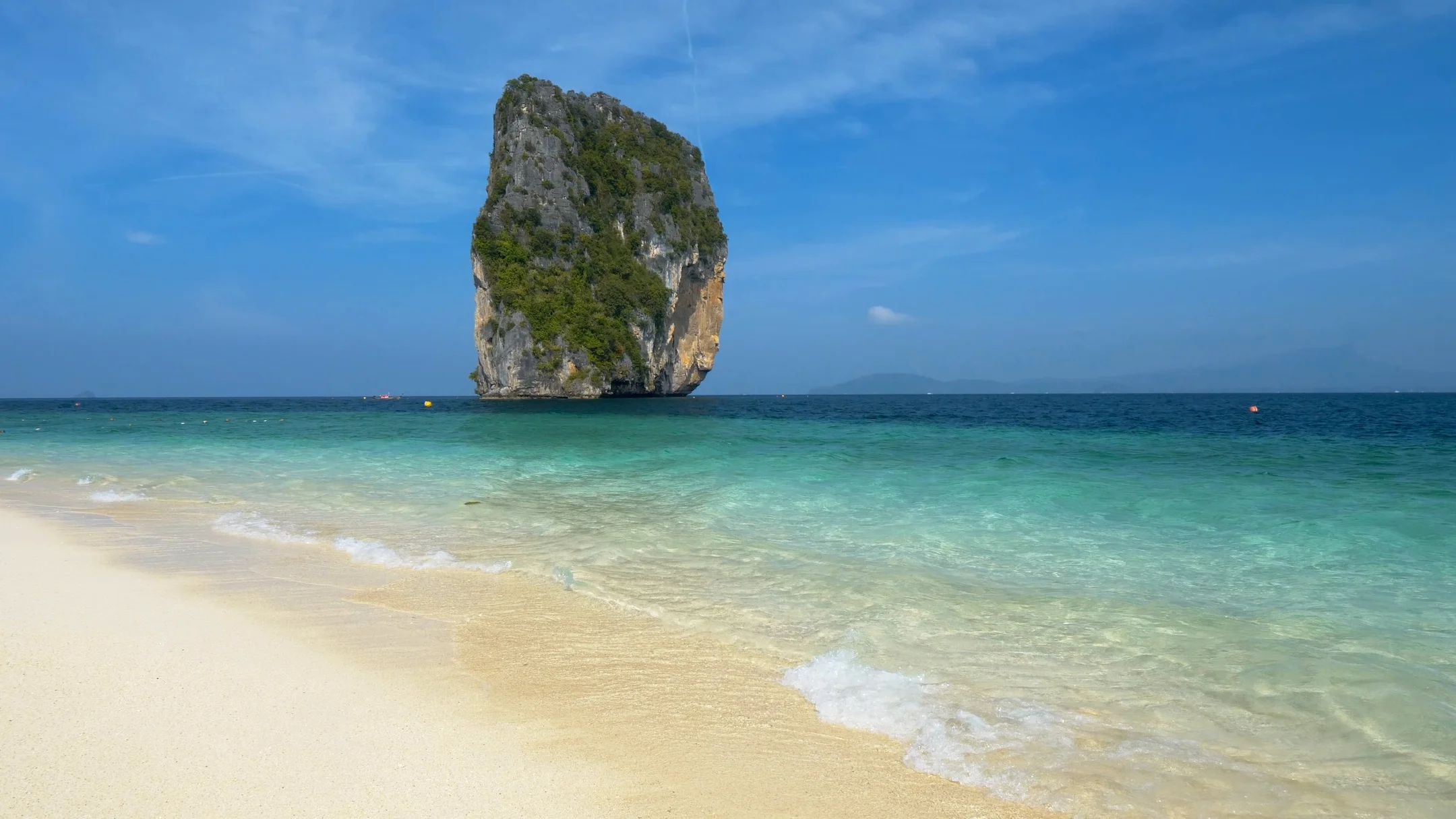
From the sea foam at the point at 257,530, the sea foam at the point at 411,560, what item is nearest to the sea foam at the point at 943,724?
the sea foam at the point at 411,560

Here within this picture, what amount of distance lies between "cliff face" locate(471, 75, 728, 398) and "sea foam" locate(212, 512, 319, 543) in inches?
2578

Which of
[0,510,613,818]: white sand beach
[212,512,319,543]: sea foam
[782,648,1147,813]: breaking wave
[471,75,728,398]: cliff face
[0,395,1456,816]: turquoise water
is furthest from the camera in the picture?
[471,75,728,398]: cliff face

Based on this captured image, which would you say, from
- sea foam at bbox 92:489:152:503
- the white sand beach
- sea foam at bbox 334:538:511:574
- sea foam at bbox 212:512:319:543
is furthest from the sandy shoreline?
sea foam at bbox 92:489:152:503

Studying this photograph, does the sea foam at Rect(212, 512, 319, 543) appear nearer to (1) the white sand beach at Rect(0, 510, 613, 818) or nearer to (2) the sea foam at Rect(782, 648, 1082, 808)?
(1) the white sand beach at Rect(0, 510, 613, 818)

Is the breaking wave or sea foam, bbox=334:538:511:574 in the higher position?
sea foam, bbox=334:538:511:574

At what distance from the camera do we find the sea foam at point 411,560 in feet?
23.7

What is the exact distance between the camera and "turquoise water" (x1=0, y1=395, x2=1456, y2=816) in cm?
351

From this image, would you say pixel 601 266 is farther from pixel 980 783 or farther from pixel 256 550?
pixel 980 783

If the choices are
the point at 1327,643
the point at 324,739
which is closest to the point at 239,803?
the point at 324,739

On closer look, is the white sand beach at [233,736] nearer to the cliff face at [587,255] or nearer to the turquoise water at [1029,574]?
the turquoise water at [1029,574]

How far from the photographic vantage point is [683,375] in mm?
90750

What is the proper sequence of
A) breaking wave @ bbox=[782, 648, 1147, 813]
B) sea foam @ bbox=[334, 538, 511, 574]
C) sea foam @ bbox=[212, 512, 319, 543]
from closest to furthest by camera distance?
breaking wave @ bbox=[782, 648, 1147, 813], sea foam @ bbox=[334, 538, 511, 574], sea foam @ bbox=[212, 512, 319, 543]

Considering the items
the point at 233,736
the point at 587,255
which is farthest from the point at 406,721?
the point at 587,255

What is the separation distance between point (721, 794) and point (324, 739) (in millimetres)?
1882
